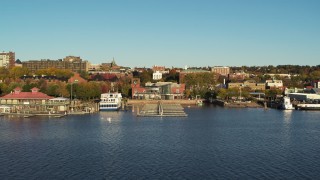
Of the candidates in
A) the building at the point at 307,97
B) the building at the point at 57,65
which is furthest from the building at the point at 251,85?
the building at the point at 57,65

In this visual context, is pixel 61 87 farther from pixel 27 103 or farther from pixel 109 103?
pixel 27 103

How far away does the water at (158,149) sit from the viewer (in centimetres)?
1739

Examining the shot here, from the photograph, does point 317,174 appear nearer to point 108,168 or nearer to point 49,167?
point 108,168

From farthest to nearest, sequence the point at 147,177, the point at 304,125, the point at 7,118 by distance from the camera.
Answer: the point at 7,118, the point at 304,125, the point at 147,177

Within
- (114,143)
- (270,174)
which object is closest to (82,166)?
(114,143)

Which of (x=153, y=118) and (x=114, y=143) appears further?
(x=153, y=118)

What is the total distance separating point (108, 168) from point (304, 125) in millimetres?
18682

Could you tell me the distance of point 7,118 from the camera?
36281 millimetres

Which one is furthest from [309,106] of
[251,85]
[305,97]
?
[251,85]

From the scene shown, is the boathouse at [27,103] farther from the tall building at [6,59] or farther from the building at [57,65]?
the tall building at [6,59]

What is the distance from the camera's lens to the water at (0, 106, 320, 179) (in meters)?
17.4

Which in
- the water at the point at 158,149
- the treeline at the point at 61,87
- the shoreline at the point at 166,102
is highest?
the treeline at the point at 61,87

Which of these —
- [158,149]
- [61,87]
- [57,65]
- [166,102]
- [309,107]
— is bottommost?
[158,149]

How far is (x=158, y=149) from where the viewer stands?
21.9 meters
